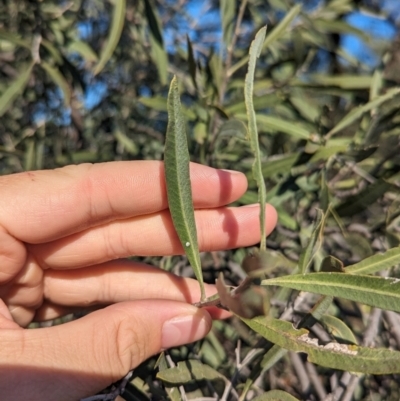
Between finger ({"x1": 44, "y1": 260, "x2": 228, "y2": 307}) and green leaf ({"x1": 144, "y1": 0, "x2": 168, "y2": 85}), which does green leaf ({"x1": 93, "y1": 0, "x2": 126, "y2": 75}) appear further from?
finger ({"x1": 44, "y1": 260, "x2": 228, "y2": 307})

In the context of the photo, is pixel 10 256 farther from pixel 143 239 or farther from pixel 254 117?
pixel 254 117

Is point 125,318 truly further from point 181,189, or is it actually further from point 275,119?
point 275,119

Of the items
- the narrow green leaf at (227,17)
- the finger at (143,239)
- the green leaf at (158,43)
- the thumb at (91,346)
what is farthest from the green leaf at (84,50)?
the thumb at (91,346)

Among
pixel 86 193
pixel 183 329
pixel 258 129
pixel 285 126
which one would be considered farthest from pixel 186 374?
pixel 258 129

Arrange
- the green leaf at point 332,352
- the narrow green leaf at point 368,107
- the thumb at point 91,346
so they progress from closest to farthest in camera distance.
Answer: the green leaf at point 332,352 → the thumb at point 91,346 → the narrow green leaf at point 368,107

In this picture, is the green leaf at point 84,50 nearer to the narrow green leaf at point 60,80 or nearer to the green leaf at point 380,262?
the narrow green leaf at point 60,80

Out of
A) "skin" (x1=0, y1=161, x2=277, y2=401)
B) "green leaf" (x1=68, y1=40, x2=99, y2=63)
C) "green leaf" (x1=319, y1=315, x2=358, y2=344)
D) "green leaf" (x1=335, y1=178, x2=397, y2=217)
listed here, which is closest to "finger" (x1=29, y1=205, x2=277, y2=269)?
"skin" (x1=0, y1=161, x2=277, y2=401)

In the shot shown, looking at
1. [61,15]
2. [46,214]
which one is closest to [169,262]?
[46,214]
